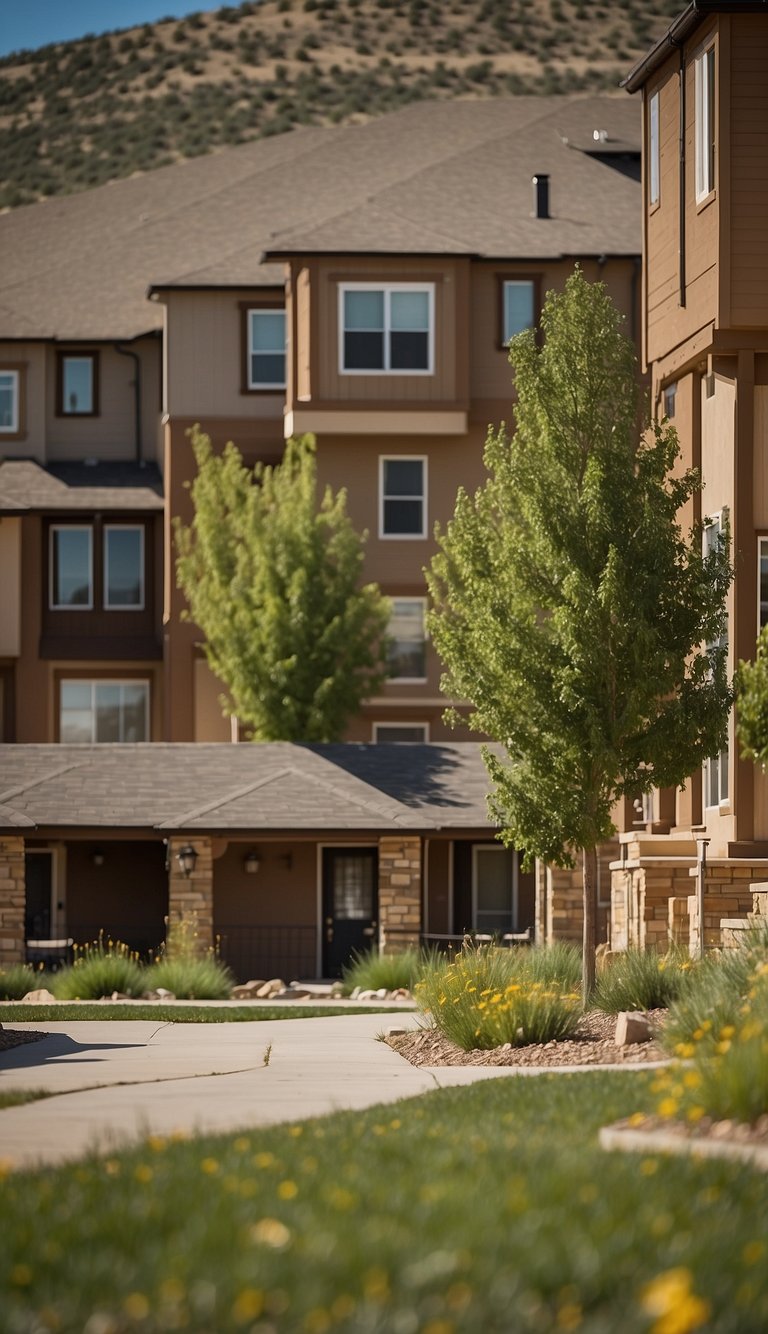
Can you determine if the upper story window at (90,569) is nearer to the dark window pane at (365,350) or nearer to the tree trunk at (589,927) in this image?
the dark window pane at (365,350)

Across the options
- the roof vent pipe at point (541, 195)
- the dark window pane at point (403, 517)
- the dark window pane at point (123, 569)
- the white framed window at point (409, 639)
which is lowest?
the white framed window at point (409, 639)

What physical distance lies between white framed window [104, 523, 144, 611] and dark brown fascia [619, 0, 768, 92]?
20.6 m

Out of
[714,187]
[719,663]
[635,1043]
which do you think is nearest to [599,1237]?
[635,1043]

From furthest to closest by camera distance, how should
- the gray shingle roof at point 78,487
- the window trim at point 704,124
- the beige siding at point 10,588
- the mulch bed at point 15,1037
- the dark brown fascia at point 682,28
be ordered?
the beige siding at point 10,588 < the gray shingle roof at point 78,487 < the window trim at point 704,124 < the dark brown fascia at point 682,28 < the mulch bed at point 15,1037

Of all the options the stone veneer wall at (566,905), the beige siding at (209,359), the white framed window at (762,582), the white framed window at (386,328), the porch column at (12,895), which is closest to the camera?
the white framed window at (762,582)

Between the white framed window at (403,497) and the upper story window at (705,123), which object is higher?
the upper story window at (705,123)

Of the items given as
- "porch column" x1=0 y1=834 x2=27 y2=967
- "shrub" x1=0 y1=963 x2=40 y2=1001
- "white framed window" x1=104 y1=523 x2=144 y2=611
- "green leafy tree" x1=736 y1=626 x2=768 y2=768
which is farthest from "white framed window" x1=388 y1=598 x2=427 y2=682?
"green leafy tree" x1=736 y1=626 x2=768 y2=768

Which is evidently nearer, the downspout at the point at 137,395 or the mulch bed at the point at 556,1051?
the mulch bed at the point at 556,1051

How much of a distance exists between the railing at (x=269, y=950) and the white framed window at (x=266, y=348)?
13.6 m

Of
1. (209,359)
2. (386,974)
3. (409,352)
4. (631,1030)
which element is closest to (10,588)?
(209,359)

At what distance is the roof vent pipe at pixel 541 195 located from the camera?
42.1 meters

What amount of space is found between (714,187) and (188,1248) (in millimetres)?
17121

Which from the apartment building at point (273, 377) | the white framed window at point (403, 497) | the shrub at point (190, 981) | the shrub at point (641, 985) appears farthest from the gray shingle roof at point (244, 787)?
the shrub at point (641, 985)

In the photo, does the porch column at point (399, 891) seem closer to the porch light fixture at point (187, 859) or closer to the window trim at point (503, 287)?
the porch light fixture at point (187, 859)
